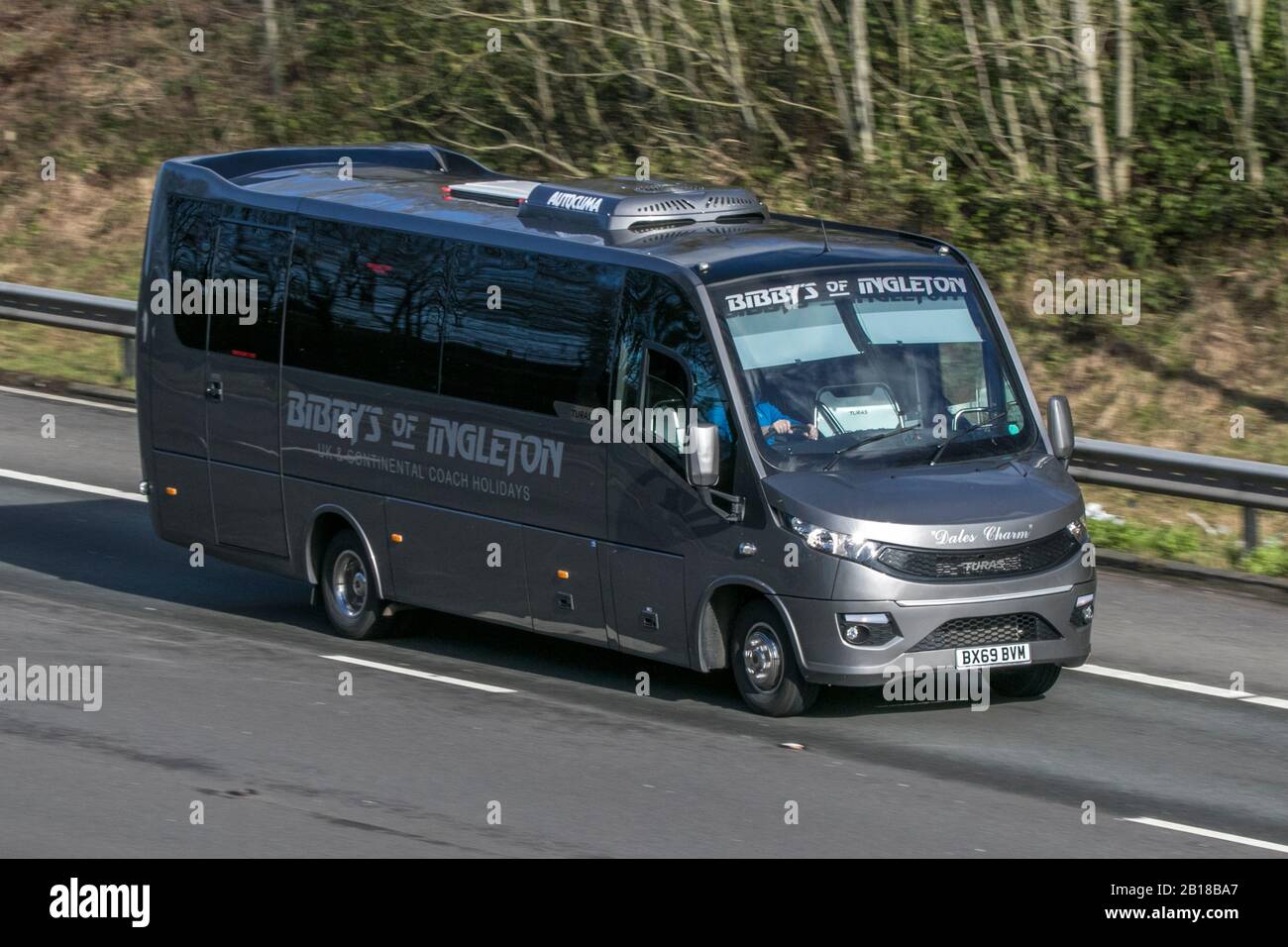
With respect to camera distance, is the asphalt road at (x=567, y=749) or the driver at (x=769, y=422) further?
the driver at (x=769, y=422)

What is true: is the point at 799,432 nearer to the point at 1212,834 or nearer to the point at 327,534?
the point at 1212,834

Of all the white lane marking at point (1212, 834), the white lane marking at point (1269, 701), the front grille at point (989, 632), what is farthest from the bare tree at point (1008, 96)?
the white lane marking at point (1212, 834)

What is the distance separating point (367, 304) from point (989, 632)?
458 cm

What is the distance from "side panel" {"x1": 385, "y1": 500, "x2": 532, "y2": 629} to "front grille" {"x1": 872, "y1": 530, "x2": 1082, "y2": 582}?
8.15ft

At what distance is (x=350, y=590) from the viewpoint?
13688mm

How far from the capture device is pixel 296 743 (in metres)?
10.7

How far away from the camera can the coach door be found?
13.8 m

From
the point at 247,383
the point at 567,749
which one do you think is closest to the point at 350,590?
the point at 247,383

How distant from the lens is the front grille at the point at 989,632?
35.5ft

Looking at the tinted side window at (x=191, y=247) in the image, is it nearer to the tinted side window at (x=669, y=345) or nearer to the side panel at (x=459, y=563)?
the side panel at (x=459, y=563)

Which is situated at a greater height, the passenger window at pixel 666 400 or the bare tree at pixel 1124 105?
the bare tree at pixel 1124 105

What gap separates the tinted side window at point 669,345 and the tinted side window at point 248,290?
306 centimetres

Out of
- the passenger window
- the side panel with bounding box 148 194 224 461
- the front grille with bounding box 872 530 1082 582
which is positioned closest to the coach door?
the side panel with bounding box 148 194 224 461

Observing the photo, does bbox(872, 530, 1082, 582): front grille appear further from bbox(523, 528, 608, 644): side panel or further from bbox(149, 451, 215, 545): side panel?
bbox(149, 451, 215, 545): side panel
